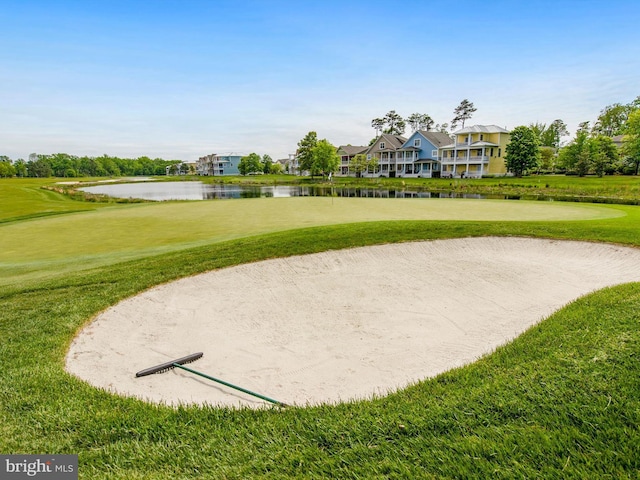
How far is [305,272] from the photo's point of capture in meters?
7.98

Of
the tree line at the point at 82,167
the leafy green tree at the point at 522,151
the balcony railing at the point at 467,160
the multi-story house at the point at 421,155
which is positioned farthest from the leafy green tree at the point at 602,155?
the tree line at the point at 82,167

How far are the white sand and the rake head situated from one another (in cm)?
11

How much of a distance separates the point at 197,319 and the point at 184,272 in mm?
1981

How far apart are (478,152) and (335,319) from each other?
57.4 metres

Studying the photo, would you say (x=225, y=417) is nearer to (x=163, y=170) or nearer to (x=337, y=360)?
(x=337, y=360)

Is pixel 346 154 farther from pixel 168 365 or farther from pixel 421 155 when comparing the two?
pixel 168 365

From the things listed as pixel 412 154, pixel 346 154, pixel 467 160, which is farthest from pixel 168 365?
pixel 346 154

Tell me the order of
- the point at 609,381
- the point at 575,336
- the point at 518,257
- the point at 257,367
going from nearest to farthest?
the point at 609,381 < the point at 575,336 < the point at 257,367 < the point at 518,257

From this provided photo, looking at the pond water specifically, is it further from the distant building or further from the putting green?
the distant building

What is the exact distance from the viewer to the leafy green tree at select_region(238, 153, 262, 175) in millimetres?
111125

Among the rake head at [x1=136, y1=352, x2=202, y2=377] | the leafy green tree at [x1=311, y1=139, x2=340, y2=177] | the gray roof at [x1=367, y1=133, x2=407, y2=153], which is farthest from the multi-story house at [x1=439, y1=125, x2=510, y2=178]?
the rake head at [x1=136, y1=352, x2=202, y2=377]

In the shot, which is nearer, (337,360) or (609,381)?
(609,381)

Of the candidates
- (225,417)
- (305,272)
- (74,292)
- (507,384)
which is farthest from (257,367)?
(74,292)

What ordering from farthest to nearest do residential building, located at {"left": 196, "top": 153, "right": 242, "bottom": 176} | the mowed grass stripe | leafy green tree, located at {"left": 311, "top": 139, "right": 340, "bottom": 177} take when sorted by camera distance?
residential building, located at {"left": 196, "top": 153, "right": 242, "bottom": 176}, leafy green tree, located at {"left": 311, "top": 139, "right": 340, "bottom": 177}, the mowed grass stripe
